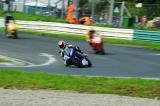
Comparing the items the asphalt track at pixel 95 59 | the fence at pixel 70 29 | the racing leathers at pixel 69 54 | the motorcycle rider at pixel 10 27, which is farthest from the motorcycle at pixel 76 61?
the fence at pixel 70 29

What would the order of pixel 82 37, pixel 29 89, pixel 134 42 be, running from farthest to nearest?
pixel 82 37
pixel 134 42
pixel 29 89

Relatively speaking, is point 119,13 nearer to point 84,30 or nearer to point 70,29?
point 84,30

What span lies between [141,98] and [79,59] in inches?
326

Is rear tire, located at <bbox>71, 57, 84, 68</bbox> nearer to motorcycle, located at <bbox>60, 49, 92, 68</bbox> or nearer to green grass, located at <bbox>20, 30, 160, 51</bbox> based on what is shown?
motorcycle, located at <bbox>60, 49, 92, 68</bbox>

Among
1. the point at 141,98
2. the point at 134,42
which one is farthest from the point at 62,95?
the point at 134,42

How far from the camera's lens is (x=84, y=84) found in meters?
12.7

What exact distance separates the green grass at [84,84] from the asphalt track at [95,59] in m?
2.85

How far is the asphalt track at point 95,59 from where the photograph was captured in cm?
1752

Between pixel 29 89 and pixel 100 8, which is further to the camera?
pixel 100 8

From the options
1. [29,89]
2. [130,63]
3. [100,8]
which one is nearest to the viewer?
[29,89]

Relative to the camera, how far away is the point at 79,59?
19.2 metres

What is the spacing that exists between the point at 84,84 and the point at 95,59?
9.08m

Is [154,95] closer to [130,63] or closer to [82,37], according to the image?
[130,63]

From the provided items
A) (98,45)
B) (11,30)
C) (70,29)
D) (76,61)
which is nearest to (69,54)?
(76,61)
